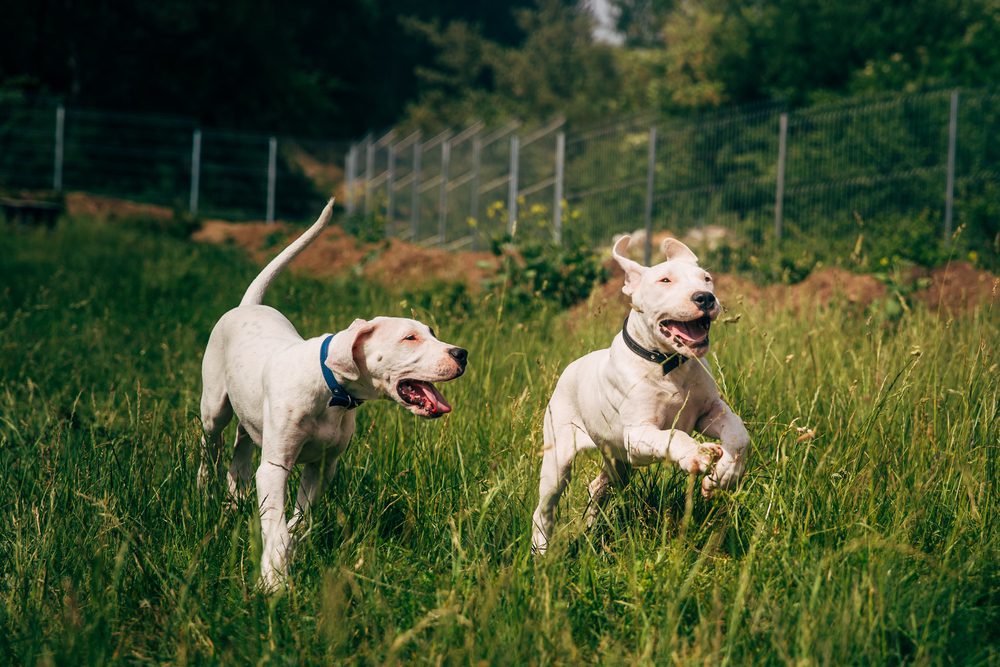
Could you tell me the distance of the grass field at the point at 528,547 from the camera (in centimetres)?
291

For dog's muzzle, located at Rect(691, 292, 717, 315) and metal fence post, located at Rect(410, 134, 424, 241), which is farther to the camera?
metal fence post, located at Rect(410, 134, 424, 241)

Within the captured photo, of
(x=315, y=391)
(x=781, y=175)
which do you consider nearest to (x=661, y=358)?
(x=315, y=391)

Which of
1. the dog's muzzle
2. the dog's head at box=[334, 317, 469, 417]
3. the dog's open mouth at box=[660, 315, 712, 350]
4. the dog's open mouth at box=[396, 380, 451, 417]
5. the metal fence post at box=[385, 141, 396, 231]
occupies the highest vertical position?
the metal fence post at box=[385, 141, 396, 231]

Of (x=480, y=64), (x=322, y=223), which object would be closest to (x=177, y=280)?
(x=322, y=223)

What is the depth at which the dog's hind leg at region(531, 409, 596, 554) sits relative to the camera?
3885 mm

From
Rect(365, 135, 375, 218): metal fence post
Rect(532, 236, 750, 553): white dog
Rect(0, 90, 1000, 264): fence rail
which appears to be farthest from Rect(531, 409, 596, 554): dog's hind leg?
Rect(365, 135, 375, 218): metal fence post

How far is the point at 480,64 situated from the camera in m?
47.1

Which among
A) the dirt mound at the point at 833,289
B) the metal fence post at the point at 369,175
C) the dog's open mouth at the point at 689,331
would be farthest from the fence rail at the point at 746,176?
the dog's open mouth at the point at 689,331

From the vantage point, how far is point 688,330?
11.4 ft

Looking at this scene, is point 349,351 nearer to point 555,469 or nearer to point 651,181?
point 555,469

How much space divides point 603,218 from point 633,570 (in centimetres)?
1187

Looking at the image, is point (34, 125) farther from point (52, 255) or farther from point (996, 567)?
point (996, 567)

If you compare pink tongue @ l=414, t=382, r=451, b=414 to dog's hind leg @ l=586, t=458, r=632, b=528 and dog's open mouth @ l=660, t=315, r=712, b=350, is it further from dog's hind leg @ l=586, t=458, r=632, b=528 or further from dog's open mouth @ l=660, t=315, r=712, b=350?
dog's open mouth @ l=660, t=315, r=712, b=350

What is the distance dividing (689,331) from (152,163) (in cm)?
2663
